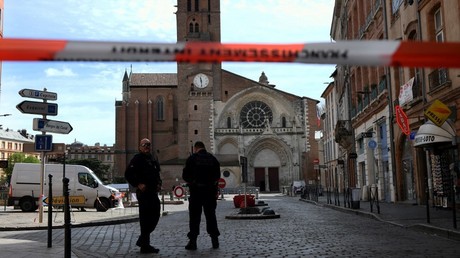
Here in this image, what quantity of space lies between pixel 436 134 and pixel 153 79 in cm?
6989

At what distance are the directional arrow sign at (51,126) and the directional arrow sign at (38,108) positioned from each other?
272 millimetres

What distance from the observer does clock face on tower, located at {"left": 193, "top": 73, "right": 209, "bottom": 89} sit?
2703 inches

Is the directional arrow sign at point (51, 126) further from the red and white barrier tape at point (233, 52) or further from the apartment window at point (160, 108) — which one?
the apartment window at point (160, 108)

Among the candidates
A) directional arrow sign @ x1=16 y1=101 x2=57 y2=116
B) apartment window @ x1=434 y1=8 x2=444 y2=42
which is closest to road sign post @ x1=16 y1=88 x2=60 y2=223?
directional arrow sign @ x1=16 y1=101 x2=57 y2=116

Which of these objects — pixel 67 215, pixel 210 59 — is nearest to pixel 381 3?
pixel 67 215

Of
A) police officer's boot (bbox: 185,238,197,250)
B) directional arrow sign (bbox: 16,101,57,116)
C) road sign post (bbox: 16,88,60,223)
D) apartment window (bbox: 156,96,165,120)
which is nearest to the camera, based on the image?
police officer's boot (bbox: 185,238,197,250)

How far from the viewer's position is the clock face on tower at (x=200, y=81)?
68669mm

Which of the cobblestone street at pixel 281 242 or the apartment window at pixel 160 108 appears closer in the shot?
the cobblestone street at pixel 281 242

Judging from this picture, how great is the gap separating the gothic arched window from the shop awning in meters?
53.0

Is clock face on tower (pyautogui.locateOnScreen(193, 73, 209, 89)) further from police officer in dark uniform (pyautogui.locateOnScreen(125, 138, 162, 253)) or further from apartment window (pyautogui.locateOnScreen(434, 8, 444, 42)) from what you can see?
police officer in dark uniform (pyautogui.locateOnScreen(125, 138, 162, 253))

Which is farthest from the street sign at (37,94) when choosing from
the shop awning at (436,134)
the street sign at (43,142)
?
the shop awning at (436,134)

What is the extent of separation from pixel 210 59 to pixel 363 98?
27008 millimetres

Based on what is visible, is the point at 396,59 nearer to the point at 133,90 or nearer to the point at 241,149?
the point at 241,149

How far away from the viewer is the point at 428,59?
3.81 m
